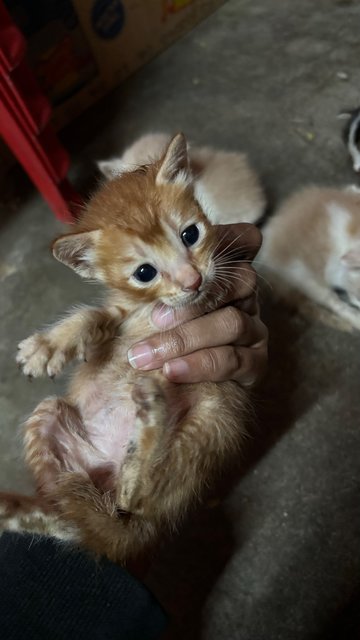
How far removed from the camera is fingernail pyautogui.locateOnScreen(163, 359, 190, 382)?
1515 millimetres

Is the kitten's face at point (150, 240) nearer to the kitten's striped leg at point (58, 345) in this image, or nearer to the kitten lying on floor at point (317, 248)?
the kitten's striped leg at point (58, 345)

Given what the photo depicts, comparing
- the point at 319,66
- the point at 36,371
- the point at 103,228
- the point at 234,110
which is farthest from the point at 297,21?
the point at 36,371

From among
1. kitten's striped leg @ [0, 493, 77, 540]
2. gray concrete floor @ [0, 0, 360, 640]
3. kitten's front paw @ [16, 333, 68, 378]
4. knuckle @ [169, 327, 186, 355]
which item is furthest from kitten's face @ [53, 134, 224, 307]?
gray concrete floor @ [0, 0, 360, 640]

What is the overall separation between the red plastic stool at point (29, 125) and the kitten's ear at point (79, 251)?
0.43 meters

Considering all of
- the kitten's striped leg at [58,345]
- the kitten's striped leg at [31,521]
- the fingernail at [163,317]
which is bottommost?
the kitten's striped leg at [31,521]

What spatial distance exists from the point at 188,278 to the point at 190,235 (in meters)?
0.15

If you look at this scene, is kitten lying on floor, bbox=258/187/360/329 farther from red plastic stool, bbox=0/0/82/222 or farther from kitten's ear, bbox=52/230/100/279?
kitten's ear, bbox=52/230/100/279

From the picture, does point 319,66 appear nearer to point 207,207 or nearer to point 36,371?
point 207,207

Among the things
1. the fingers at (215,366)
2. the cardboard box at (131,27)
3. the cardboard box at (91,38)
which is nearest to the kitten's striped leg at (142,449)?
the fingers at (215,366)

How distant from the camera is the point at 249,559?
2049 mm

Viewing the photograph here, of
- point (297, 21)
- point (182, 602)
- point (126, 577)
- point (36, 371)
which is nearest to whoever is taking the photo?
point (126, 577)

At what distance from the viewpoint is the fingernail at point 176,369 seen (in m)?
1.51

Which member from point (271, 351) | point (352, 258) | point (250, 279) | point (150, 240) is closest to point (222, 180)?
point (352, 258)

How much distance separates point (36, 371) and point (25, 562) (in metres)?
0.50
